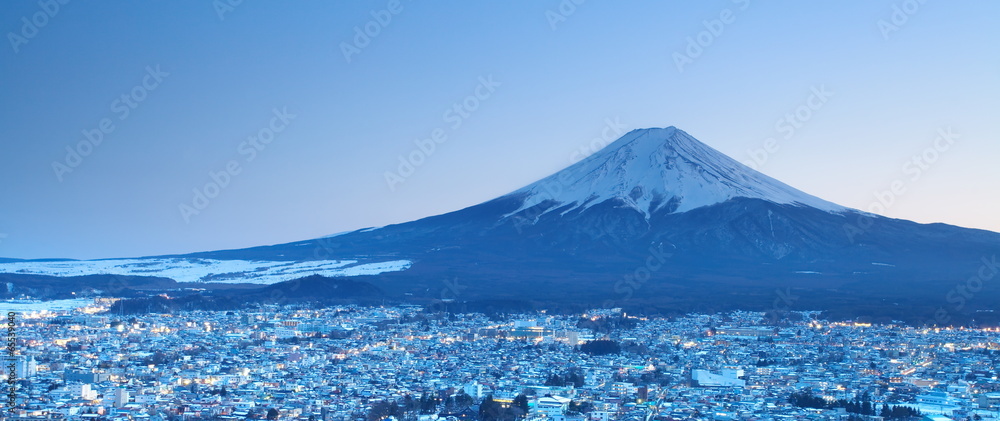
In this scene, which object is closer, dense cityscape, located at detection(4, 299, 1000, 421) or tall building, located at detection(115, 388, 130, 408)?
dense cityscape, located at detection(4, 299, 1000, 421)

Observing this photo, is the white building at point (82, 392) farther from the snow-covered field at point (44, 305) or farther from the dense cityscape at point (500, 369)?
the snow-covered field at point (44, 305)

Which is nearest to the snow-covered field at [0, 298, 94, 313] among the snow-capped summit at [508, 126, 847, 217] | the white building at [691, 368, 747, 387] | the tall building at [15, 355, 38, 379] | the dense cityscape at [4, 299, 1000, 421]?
the dense cityscape at [4, 299, 1000, 421]

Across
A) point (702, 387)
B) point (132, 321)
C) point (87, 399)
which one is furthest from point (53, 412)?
point (132, 321)

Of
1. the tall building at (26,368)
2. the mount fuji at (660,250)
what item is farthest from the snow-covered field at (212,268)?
the tall building at (26,368)

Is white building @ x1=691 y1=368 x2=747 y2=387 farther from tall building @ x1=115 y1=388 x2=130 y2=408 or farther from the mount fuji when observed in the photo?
the mount fuji

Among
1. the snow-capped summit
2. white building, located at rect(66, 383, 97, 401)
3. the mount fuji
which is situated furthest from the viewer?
the snow-capped summit

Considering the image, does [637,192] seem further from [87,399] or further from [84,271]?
[87,399]
